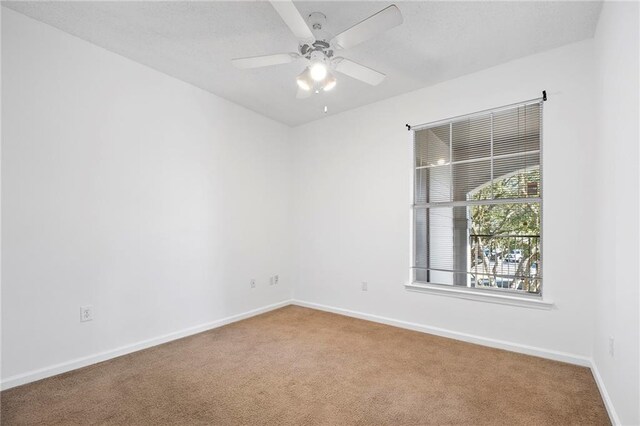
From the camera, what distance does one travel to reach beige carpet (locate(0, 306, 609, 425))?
1926 millimetres

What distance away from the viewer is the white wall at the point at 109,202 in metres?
2.31

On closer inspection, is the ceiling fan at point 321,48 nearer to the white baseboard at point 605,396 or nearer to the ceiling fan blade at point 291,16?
the ceiling fan blade at point 291,16

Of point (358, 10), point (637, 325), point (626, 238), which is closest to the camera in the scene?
point (637, 325)

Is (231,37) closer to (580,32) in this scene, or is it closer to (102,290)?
Result: (102,290)

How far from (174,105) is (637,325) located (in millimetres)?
3927

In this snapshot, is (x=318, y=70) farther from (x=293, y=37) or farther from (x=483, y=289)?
(x=483, y=289)

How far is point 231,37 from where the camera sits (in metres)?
2.58

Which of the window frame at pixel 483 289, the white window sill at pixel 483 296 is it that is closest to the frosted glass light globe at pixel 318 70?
the window frame at pixel 483 289

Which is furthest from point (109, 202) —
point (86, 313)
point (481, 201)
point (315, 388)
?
point (481, 201)

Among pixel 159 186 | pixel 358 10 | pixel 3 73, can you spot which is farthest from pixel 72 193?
pixel 358 10

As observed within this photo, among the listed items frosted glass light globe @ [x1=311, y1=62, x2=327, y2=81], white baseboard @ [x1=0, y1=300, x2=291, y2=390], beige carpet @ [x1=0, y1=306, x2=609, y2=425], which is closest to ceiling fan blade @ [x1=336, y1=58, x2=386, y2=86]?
frosted glass light globe @ [x1=311, y1=62, x2=327, y2=81]

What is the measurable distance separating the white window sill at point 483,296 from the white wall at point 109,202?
2.17 meters

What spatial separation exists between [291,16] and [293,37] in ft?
2.64

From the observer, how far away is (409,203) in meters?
3.64
